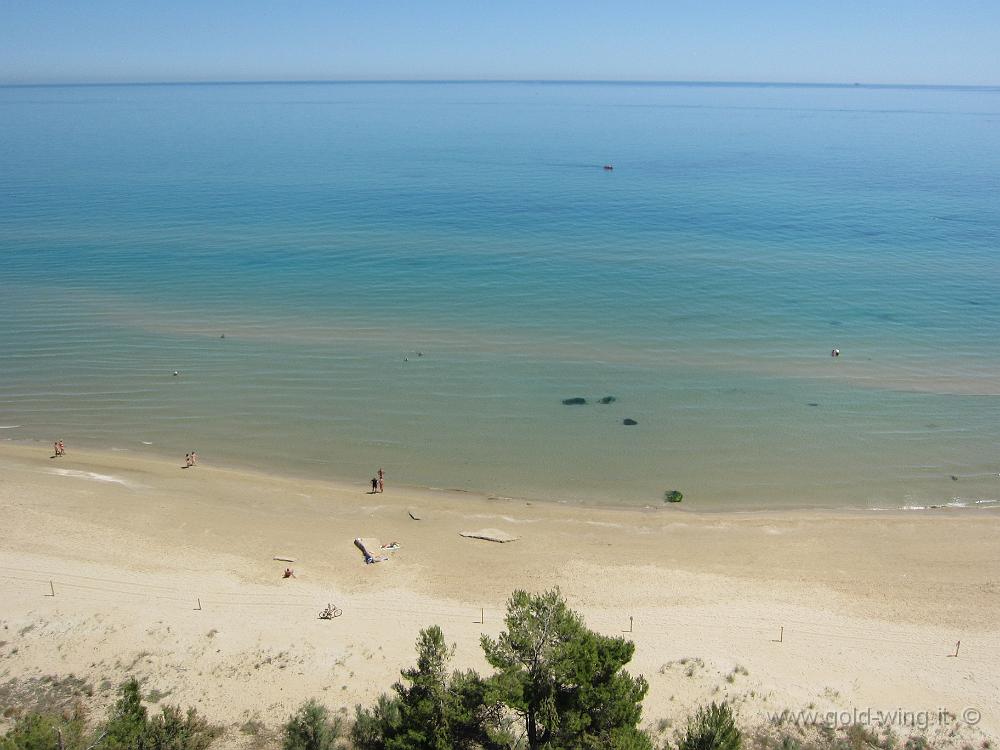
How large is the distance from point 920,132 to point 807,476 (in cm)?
17150

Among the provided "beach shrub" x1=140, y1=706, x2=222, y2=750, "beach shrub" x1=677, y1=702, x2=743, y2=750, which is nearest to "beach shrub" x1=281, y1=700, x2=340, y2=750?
A: "beach shrub" x1=140, y1=706, x2=222, y2=750

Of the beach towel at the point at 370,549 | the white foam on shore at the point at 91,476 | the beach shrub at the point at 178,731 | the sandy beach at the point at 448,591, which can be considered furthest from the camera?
the white foam on shore at the point at 91,476

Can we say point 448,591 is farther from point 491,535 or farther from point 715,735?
point 715,735

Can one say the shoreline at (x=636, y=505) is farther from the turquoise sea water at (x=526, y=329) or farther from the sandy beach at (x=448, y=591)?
the turquoise sea water at (x=526, y=329)

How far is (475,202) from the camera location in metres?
84.1

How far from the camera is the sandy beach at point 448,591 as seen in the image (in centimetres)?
1880

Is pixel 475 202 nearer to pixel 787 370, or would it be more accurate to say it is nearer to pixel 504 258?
pixel 504 258

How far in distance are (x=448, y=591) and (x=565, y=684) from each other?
8777 mm

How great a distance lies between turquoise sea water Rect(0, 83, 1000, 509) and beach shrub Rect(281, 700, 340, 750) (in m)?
15.3

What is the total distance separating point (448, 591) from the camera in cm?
2323

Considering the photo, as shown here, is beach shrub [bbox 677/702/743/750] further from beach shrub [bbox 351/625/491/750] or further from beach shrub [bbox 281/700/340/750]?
beach shrub [bbox 281/700/340/750]

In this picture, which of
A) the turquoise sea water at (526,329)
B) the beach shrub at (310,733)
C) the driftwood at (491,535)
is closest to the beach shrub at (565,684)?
the beach shrub at (310,733)

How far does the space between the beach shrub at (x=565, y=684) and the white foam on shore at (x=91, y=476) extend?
2266 centimetres

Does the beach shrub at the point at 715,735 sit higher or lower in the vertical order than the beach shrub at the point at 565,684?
lower
